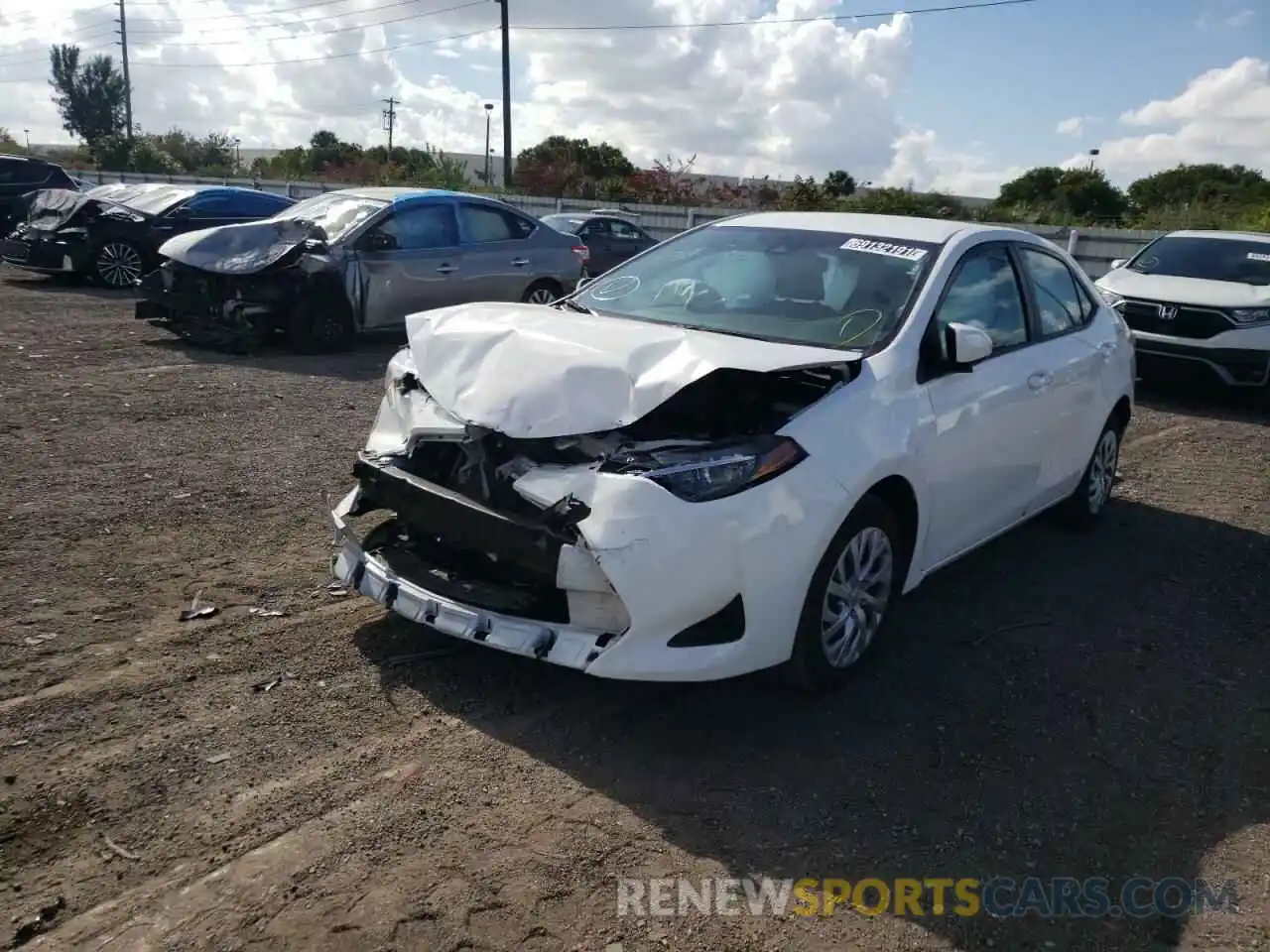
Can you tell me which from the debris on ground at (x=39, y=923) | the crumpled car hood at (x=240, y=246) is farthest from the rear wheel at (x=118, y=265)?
the debris on ground at (x=39, y=923)

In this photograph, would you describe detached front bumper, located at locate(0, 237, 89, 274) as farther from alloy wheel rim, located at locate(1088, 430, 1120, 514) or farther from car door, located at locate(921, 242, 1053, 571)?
alloy wheel rim, located at locate(1088, 430, 1120, 514)

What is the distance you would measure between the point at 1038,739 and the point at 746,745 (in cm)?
108

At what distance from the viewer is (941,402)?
14.4ft

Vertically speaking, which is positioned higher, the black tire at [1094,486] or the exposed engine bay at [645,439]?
the exposed engine bay at [645,439]

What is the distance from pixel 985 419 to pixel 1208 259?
830cm

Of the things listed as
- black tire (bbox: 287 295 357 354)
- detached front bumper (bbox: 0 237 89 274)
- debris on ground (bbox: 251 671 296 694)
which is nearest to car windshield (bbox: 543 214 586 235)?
detached front bumper (bbox: 0 237 89 274)

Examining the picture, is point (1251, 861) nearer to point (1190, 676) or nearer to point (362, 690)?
point (1190, 676)

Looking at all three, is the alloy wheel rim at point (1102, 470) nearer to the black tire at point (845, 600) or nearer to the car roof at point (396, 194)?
the black tire at point (845, 600)

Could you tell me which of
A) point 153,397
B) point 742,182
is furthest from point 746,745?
point 742,182

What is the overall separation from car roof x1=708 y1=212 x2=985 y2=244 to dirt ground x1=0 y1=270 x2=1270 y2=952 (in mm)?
1700

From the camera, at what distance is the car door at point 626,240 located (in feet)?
66.6

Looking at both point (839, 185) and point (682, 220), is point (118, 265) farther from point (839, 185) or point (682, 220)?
point (839, 185)

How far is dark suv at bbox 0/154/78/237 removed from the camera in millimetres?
18078

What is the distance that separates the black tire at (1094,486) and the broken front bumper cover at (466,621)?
372 cm
